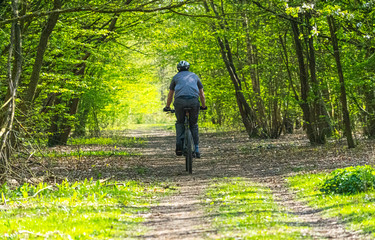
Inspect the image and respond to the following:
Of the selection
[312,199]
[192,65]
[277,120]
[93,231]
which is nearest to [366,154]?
[312,199]

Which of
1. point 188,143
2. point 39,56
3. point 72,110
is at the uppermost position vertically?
point 39,56

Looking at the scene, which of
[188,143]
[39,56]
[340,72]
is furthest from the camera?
[340,72]

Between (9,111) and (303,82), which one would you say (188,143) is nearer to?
(9,111)

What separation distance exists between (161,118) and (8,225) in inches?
3472

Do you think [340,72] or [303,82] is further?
[303,82]

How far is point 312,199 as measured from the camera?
7.67 meters

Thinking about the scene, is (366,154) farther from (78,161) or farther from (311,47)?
(78,161)

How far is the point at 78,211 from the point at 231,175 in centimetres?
557

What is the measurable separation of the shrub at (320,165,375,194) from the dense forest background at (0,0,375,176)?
13.2 feet

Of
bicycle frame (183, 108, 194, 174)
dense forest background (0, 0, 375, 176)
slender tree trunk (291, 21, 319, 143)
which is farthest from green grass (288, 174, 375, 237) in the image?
slender tree trunk (291, 21, 319, 143)

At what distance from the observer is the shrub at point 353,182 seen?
7.61 meters

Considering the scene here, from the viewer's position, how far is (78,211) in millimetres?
6836

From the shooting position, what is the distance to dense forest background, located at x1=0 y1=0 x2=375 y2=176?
10703mm

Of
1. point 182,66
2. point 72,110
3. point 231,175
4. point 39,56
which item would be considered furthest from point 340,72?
point 72,110
